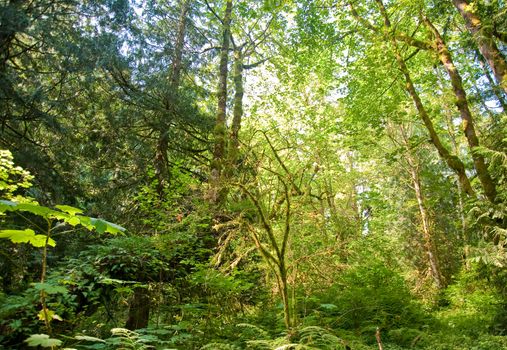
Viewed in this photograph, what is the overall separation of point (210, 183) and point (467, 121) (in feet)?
19.2

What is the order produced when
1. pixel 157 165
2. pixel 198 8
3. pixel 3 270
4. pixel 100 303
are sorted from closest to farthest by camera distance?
pixel 100 303 < pixel 3 270 < pixel 157 165 < pixel 198 8

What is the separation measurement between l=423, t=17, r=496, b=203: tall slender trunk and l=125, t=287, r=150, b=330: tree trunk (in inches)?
276

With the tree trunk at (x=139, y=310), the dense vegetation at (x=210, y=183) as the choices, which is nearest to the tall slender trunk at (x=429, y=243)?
the dense vegetation at (x=210, y=183)

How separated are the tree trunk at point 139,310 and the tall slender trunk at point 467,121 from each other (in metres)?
7.01

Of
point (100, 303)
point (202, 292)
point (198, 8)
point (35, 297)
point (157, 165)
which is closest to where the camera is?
point (35, 297)

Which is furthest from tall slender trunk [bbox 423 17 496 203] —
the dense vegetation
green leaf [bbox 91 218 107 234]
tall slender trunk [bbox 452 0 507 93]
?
green leaf [bbox 91 218 107 234]

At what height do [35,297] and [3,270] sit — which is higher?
[3,270]

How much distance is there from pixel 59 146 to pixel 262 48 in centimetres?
892

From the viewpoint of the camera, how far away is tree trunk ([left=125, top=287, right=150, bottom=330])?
6426 millimetres

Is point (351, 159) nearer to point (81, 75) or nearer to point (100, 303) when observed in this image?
point (81, 75)

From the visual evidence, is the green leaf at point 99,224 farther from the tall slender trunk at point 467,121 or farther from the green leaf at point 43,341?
the tall slender trunk at point 467,121

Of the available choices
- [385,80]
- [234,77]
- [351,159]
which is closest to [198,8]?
[234,77]

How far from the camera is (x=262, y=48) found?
46.4 ft

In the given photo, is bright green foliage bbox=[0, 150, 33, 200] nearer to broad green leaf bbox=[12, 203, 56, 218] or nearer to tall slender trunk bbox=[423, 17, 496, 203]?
broad green leaf bbox=[12, 203, 56, 218]
